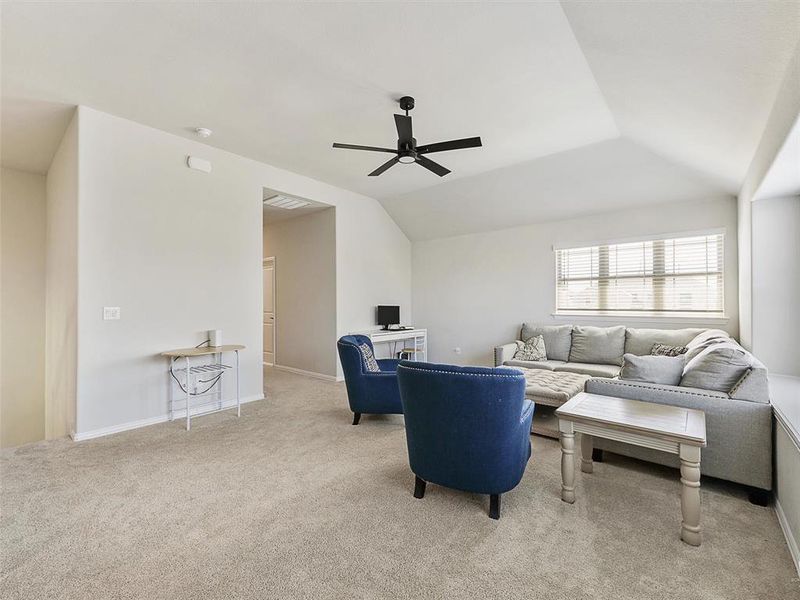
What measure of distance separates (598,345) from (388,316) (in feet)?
Answer: 10.3

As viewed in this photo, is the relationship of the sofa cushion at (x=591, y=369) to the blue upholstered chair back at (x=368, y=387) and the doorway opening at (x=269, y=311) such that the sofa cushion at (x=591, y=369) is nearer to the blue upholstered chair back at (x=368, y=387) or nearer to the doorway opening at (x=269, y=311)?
the blue upholstered chair back at (x=368, y=387)

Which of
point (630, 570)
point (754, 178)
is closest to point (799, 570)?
point (630, 570)

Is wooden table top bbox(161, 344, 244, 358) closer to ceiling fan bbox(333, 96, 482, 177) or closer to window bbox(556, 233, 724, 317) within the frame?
ceiling fan bbox(333, 96, 482, 177)

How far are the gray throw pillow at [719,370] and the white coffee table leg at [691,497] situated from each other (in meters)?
0.86

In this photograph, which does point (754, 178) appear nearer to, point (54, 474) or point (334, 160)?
point (334, 160)

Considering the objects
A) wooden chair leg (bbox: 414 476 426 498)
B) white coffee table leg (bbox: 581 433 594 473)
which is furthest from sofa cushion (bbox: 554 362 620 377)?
wooden chair leg (bbox: 414 476 426 498)

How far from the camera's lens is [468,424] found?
6.64ft

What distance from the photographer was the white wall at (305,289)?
5797 mm

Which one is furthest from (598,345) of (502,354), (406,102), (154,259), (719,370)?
(154,259)

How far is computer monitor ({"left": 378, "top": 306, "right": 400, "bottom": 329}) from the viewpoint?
20.8ft

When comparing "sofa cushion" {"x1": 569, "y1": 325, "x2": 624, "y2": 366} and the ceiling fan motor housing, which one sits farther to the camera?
"sofa cushion" {"x1": 569, "y1": 325, "x2": 624, "y2": 366}

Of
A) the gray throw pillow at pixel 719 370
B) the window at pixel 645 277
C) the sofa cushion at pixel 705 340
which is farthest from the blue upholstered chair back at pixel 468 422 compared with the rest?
the window at pixel 645 277

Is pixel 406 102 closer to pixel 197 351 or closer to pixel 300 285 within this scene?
pixel 197 351

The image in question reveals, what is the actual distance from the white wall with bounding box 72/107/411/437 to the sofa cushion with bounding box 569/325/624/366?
4.19 metres
